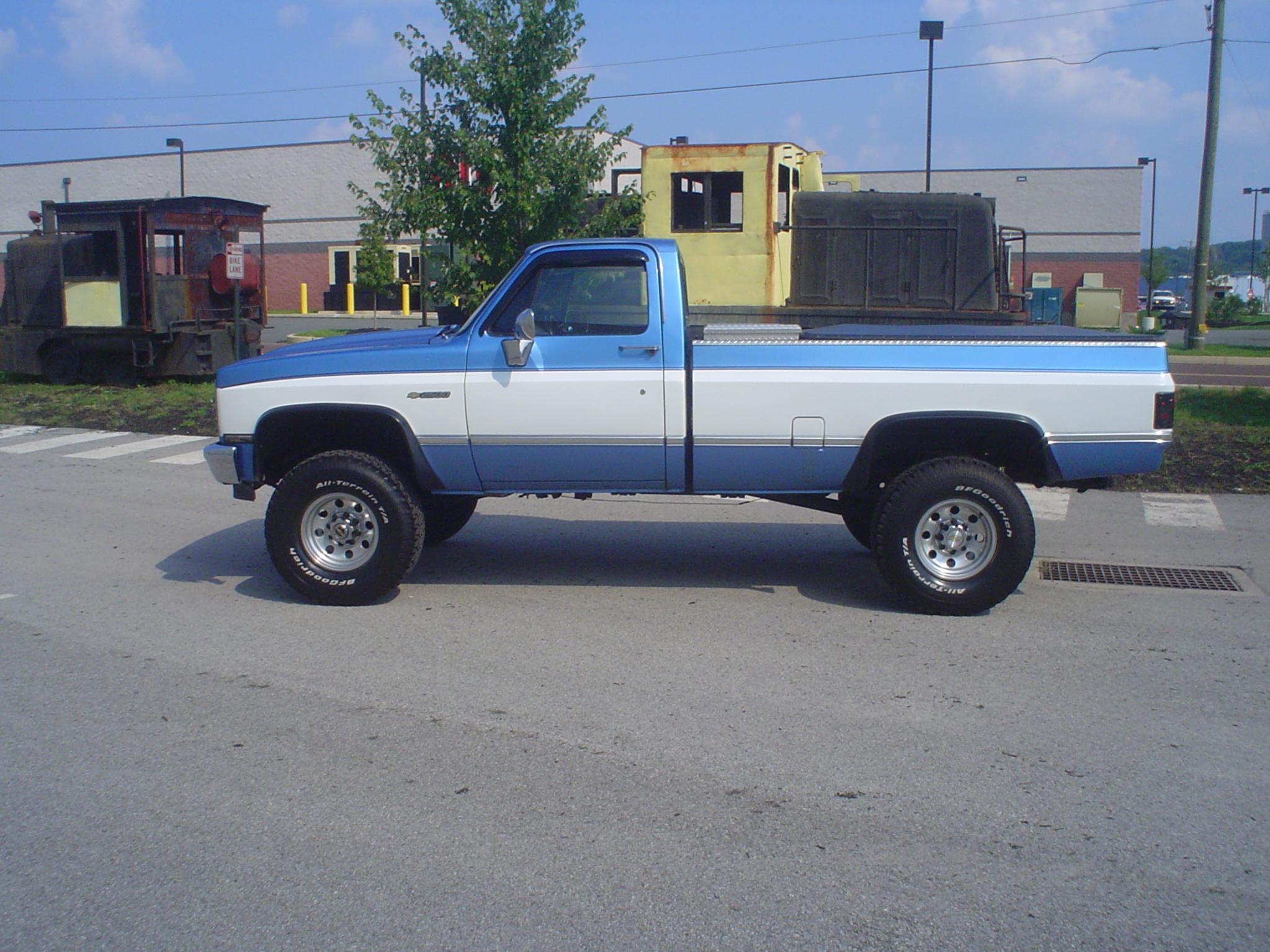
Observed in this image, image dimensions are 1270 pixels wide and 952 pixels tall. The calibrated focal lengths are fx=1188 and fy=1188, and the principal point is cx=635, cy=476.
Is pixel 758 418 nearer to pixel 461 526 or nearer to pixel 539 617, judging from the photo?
pixel 539 617

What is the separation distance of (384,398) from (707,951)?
434cm

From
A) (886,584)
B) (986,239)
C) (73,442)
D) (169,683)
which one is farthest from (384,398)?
(986,239)

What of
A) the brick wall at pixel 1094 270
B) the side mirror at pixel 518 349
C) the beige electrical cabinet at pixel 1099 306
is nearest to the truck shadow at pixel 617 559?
the side mirror at pixel 518 349

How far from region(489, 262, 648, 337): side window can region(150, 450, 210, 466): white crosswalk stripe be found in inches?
269

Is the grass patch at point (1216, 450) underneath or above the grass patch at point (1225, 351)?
underneath

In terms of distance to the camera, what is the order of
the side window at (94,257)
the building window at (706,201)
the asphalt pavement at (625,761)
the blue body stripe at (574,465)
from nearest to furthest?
1. the asphalt pavement at (625,761)
2. the blue body stripe at (574,465)
3. the building window at (706,201)
4. the side window at (94,257)

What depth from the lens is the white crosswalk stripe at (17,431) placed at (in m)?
15.0

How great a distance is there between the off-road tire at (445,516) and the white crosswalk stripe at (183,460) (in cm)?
510

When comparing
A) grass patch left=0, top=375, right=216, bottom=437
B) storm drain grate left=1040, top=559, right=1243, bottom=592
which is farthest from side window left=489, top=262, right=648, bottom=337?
grass patch left=0, top=375, right=216, bottom=437

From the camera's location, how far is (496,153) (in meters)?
15.2

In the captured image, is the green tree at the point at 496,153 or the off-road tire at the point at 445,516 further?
the green tree at the point at 496,153

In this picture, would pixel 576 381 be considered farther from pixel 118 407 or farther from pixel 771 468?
pixel 118 407

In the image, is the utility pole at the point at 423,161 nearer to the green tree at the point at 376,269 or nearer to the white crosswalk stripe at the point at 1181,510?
the white crosswalk stripe at the point at 1181,510

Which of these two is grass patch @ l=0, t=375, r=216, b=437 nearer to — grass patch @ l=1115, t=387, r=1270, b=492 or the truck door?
the truck door
